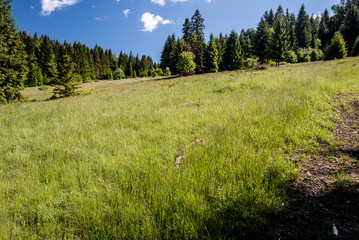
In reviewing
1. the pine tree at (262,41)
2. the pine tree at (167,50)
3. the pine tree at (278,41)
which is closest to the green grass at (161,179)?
the pine tree at (278,41)

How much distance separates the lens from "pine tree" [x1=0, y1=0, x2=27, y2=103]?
18.3 meters

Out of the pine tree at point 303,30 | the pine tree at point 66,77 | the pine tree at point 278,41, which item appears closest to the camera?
the pine tree at point 66,77

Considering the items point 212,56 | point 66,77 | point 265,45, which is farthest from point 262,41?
point 66,77

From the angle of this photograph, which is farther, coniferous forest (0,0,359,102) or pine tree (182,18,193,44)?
pine tree (182,18,193,44)

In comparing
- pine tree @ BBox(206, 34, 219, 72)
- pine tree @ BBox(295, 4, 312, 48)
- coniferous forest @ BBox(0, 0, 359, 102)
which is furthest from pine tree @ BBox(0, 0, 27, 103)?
pine tree @ BBox(295, 4, 312, 48)

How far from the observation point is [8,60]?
62.0 feet

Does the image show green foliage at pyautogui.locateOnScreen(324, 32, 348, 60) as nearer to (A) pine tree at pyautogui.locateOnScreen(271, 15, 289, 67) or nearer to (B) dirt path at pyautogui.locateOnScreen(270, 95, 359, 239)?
(A) pine tree at pyautogui.locateOnScreen(271, 15, 289, 67)

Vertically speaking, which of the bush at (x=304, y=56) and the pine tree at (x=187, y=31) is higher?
the pine tree at (x=187, y=31)

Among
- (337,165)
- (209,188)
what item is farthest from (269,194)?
(337,165)

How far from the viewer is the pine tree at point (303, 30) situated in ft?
227

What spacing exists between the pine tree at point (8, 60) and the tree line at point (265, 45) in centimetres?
3609

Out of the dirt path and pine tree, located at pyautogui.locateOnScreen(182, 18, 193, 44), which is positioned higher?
pine tree, located at pyautogui.locateOnScreen(182, 18, 193, 44)

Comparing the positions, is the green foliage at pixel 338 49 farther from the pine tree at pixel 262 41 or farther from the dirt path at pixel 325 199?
the dirt path at pixel 325 199

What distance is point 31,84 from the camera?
4747 centimetres
